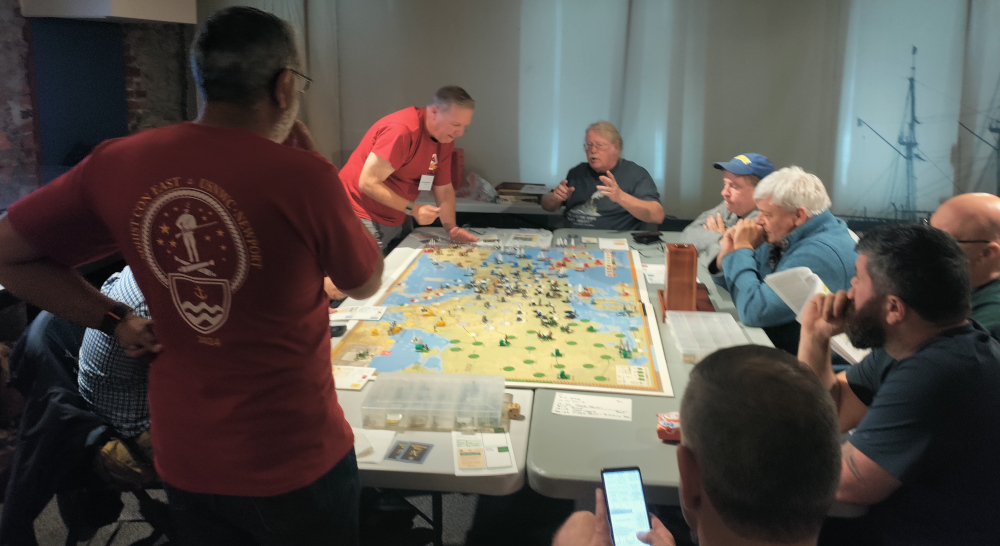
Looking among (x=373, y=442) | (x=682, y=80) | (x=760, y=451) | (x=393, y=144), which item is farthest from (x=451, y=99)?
(x=760, y=451)

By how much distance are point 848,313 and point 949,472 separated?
0.39m

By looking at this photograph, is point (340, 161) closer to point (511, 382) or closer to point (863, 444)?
point (511, 382)

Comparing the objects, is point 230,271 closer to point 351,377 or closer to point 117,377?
point 351,377

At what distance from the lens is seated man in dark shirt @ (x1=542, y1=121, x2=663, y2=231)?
366 cm

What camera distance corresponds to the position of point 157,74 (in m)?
4.35

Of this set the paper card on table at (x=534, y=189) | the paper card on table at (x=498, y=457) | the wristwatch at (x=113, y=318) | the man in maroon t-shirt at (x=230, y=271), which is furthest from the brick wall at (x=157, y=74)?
the paper card on table at (x=498, y=457)

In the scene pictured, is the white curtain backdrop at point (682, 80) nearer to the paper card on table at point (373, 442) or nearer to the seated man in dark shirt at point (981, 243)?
the seated man in dark shirt at point (981, 243)

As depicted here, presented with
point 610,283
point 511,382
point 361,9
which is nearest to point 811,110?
point 610,283

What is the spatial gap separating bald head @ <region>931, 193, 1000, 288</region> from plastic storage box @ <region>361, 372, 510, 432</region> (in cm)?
128

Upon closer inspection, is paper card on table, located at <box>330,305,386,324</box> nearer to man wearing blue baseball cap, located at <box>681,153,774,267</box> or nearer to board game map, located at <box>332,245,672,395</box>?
board game map, located at <box>332,245,672,395</box>

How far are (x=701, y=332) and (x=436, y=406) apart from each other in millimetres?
945

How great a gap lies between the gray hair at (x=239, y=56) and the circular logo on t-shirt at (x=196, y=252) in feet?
0.52

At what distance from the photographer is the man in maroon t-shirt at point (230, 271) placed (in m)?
0.90

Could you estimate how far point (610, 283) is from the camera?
99.3 inches
